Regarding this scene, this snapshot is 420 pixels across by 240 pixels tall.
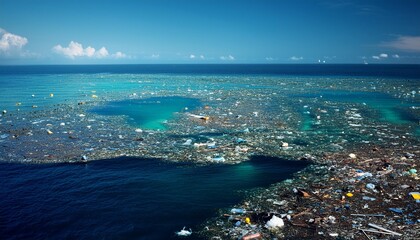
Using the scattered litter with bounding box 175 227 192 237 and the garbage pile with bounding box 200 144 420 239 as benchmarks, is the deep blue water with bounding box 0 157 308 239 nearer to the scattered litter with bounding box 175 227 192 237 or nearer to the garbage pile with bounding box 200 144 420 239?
the scattered litter with bounding box 175 227 192 237

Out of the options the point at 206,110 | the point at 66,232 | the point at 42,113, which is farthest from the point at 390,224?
the point at 42,113

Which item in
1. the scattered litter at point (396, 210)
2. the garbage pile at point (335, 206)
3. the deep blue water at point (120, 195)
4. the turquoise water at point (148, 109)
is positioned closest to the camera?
the garbage pile at point (335, 206)

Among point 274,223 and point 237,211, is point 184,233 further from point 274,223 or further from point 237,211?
point 274,223

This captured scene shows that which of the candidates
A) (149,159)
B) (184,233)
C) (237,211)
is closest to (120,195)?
(149,159)

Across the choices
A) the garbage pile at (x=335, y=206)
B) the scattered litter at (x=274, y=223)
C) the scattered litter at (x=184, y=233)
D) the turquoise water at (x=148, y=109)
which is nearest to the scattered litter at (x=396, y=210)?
the garbage pile at (x=335, y=206)

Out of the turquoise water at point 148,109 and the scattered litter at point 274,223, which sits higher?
the turquoise water at point 148,109

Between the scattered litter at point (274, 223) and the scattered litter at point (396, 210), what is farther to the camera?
the scattered litter at point (396, 210)

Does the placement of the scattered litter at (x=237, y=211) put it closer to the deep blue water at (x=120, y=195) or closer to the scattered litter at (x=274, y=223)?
the deep blue water at (x=120, y=195)

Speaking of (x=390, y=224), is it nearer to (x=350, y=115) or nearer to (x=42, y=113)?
(x=350, y=115)
